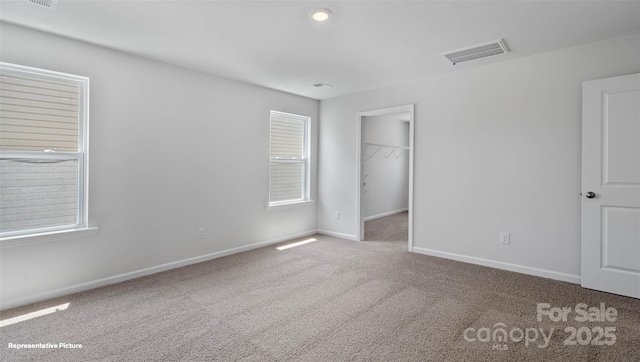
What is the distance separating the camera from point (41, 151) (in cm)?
282

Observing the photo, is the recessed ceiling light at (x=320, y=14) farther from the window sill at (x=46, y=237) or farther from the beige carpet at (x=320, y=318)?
the window sill at (x=46, y=237)

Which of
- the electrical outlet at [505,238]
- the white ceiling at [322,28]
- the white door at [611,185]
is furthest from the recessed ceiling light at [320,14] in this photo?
the electrical outlet at [505,238]

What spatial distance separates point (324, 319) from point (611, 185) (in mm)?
2862

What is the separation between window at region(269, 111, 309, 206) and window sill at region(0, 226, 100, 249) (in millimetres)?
2375

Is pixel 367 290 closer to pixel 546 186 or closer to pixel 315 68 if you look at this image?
pixel 546 186

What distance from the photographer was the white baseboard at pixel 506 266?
3.23 m

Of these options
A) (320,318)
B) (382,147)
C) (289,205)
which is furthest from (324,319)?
(382,147)

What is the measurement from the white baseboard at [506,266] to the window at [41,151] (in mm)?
3954

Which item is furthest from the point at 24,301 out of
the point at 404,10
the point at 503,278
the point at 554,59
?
the point at 554,59

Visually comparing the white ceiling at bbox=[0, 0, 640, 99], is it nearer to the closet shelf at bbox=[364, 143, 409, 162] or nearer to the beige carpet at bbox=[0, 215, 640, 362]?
the beige carpet at bbox=[0, 215, 640, 362]

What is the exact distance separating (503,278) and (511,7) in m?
2.55

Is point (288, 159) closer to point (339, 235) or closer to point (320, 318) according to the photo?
point (339, 235)

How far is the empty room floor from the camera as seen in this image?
203cm

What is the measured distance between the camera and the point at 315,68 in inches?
148
